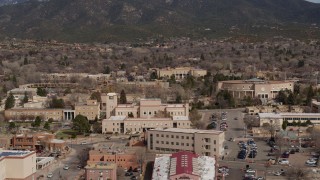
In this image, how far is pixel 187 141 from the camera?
2464cm

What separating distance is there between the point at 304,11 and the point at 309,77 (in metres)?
69.7

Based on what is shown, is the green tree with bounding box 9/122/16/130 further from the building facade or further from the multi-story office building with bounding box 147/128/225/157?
the building facade

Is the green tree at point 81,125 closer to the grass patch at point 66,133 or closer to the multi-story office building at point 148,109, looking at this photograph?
the grass patch at point 66,133

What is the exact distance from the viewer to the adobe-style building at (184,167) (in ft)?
65.3

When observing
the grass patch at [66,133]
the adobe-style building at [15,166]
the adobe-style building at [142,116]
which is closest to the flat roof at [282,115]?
the adobe-style building at [142,116]

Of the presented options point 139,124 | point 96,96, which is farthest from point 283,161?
point 96,96

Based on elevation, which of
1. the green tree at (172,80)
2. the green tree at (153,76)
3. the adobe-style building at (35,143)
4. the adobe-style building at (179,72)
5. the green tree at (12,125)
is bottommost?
the adobe-style building at (35,143)

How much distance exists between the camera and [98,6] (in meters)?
97.9

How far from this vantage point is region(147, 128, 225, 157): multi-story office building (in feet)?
79.5

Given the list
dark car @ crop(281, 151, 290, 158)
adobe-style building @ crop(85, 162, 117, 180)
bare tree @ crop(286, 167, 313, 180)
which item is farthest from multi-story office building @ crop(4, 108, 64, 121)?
bare tree @ crop(286, 167, 313, 180)

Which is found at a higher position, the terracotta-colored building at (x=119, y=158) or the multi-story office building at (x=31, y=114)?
the multi-story office building at (x=31, y=114)

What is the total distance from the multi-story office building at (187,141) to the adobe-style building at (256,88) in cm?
1471

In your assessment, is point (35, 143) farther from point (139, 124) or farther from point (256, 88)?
point (256, 88)

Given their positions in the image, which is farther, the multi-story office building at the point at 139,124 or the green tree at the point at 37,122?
the green tree at the point at 37,122
